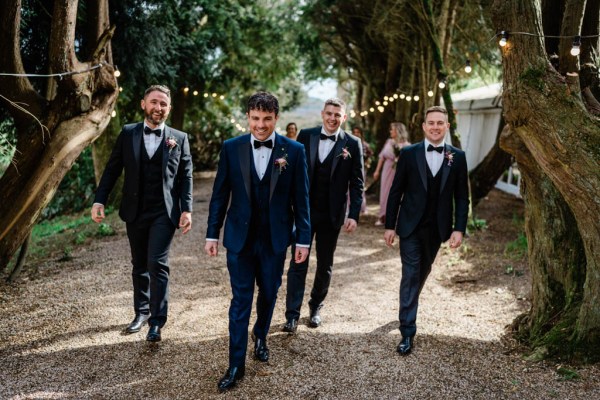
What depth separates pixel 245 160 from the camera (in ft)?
12.6

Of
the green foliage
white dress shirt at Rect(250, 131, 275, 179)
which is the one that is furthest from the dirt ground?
the green foliage

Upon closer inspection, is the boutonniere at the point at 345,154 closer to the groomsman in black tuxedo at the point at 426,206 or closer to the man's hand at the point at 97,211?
the groomsman in black tuxedo at the point at 426,206

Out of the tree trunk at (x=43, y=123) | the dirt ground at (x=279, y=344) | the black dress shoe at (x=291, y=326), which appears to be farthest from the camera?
the tree trunk at (x=43, y=123)

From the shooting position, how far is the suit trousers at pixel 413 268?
4.54 meters

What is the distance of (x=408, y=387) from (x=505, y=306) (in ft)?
8.71

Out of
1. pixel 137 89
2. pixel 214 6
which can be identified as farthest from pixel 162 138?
pixel 214 6

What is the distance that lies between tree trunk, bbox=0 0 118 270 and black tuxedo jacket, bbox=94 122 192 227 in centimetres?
135

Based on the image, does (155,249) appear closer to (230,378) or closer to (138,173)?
(138,173)

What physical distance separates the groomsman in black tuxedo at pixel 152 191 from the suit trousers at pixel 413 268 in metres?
1.91

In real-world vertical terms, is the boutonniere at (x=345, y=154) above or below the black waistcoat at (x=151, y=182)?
above

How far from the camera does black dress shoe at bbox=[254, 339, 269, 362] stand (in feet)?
13.9

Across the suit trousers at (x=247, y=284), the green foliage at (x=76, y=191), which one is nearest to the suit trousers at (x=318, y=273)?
the suit trousers at (x=247, y=284)

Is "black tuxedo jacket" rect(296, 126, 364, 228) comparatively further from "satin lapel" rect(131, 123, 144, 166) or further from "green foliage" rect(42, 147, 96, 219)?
"green foliage" rect(42, 147, 96, 219)

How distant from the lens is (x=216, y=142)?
2011 centimetres
